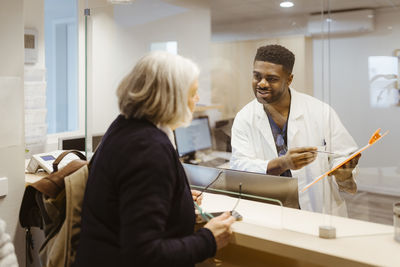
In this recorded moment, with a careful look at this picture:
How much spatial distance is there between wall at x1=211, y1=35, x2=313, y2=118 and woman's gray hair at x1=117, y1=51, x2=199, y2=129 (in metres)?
0.54

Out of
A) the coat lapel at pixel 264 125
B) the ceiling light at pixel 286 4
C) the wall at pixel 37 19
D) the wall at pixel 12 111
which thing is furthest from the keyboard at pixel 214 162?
the wall at pixel 37 19

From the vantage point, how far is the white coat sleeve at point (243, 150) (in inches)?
66.5

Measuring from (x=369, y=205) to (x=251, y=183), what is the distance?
1.56ft

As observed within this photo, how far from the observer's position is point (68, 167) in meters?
1.46

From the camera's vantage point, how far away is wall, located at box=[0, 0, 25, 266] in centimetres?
184

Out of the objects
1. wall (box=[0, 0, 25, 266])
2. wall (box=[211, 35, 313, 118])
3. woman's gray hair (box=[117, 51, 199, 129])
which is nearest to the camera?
woman's gray hair (box=[117, 51, 199, 129])

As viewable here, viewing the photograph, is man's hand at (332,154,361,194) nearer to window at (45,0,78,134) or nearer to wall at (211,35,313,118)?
wall at (211,35,313,118)

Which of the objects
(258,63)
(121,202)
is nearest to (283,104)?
(258,63)

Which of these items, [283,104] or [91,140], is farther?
[91,140]

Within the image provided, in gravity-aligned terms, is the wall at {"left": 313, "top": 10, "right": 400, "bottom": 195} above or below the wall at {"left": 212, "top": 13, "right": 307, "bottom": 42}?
below

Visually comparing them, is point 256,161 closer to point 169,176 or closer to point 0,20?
point 169,176

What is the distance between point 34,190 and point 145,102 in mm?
698

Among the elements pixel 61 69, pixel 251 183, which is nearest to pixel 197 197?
pixel 251 183

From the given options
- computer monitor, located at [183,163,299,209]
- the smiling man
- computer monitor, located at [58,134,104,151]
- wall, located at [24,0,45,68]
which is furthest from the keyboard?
wall, located at [24,0,45,68]
